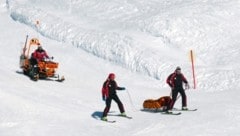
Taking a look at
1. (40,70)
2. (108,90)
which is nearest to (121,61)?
(40,70)

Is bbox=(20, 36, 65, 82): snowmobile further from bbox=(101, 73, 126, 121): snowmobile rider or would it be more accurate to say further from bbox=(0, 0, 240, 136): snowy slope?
bbox=(101, 73, 126, 121): snowmobile rider

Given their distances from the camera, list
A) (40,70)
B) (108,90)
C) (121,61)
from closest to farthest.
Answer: (108,90) < (40,70) < (121,61)

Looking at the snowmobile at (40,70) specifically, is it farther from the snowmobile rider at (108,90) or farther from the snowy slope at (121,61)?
the snowmobile rider at (108,90)

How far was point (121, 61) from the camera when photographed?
31.0 m

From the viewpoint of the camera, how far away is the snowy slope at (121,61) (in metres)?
19.1

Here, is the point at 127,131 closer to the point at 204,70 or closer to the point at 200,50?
the point at 204,70

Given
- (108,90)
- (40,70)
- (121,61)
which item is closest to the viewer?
(108,90)

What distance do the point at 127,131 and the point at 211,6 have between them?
1910 cm

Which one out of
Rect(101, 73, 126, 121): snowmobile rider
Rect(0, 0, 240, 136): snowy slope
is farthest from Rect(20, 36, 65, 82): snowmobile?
Rect(101, 73, 126, 121): snowmobile rider

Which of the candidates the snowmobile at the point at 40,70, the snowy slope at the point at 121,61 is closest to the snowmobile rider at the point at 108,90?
the snowy slope at the point at 121,61

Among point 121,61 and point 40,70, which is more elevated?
point 121,61

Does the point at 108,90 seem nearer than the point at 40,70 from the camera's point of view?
Yes

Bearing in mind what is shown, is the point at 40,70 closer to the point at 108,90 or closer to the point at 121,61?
the point at 121,61

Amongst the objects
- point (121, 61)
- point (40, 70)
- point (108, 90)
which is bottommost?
point (108, 90)
